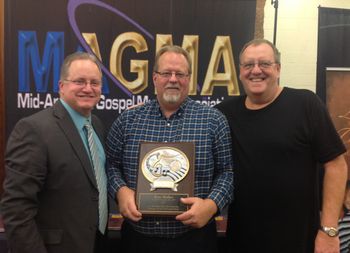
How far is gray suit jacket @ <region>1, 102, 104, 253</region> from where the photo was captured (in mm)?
1458

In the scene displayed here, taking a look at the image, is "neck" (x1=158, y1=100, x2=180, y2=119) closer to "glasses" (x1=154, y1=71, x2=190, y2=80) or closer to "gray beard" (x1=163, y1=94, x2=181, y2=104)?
"gray beard" (x1=163, y1=94, x2=181, y2=104)

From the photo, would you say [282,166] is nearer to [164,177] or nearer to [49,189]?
[164,177]

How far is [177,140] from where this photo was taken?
1.75 m

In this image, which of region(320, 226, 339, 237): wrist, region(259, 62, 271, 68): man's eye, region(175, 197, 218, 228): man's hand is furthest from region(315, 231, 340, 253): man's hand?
region(259, 62, 271, 68): man's eye

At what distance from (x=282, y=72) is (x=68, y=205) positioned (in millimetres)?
2694

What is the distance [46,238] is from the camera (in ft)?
5.12

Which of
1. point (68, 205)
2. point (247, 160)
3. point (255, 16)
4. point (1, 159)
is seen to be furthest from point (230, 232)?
point (1, 159)

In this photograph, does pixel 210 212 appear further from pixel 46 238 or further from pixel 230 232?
pixel 46 238

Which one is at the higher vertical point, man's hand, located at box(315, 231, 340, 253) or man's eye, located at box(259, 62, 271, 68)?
man's eye, located at box(259, 62, 271, 68)

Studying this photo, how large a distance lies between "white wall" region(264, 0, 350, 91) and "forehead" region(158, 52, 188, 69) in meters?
2.01

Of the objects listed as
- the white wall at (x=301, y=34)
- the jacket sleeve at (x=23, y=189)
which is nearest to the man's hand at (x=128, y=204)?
the jacket sleeve at (x=23, y=189)

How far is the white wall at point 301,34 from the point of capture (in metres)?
3.47

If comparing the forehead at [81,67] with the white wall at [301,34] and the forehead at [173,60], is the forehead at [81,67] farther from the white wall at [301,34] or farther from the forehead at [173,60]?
the white wall at [301,34]

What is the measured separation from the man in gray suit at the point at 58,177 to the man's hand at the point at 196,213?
0.44m
